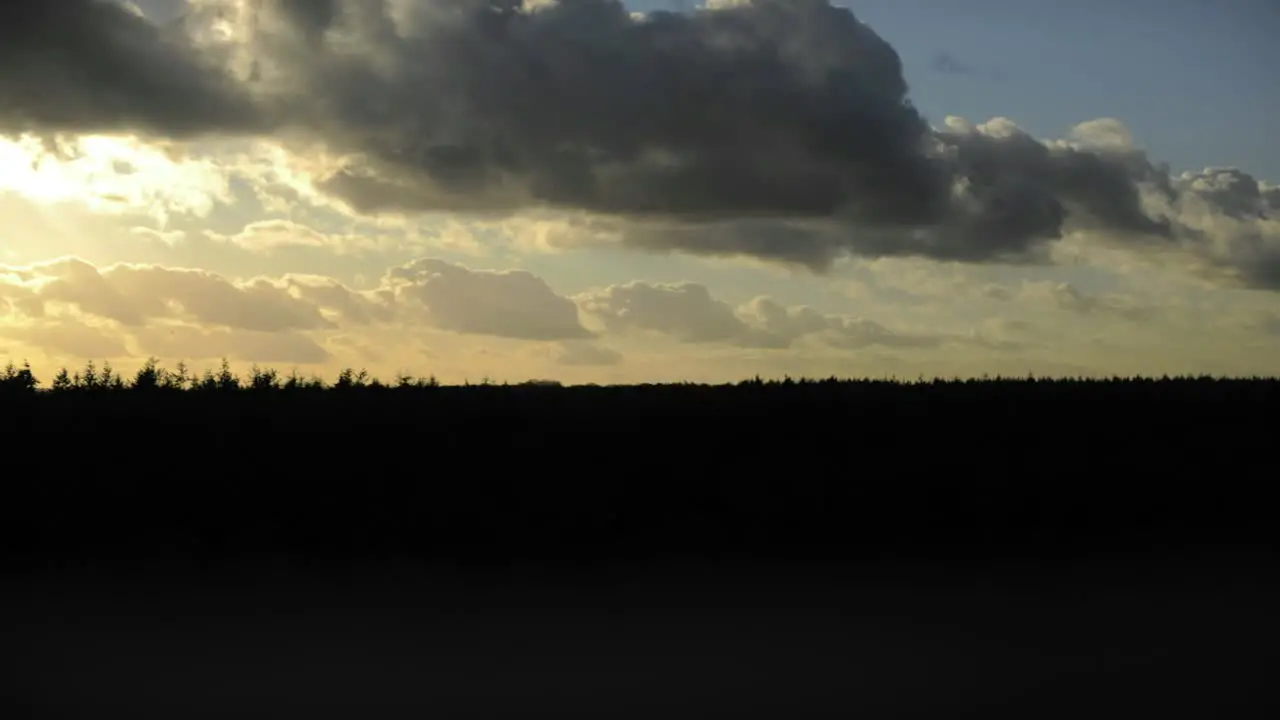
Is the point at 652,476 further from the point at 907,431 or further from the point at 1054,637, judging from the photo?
the point at 1054,637

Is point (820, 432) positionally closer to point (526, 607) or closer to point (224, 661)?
point (526, 607)

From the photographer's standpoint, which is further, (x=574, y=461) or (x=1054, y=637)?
(x=574, y=461)

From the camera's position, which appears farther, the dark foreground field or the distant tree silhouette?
the distant tree silhouette

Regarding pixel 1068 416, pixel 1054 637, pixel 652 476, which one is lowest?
pixel 1054 637

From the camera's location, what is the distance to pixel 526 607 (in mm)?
11547

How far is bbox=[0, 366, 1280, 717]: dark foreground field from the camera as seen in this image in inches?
437

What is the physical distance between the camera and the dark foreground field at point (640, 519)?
1111 centimetres

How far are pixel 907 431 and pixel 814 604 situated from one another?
261cm

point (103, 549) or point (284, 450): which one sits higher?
point (284, 450)

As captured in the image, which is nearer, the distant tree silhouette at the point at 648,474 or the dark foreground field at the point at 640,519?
the dark foreground field at the point at 640,519

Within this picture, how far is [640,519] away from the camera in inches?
491

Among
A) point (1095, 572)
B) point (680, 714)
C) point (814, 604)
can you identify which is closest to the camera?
point (680, 714)

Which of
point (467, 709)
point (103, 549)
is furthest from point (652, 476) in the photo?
point (103, 549)

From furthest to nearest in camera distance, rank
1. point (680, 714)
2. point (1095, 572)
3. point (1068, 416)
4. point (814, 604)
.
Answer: point (1068, 416) → point (1095, 572) → point (814, 604) → point (680, 714)
